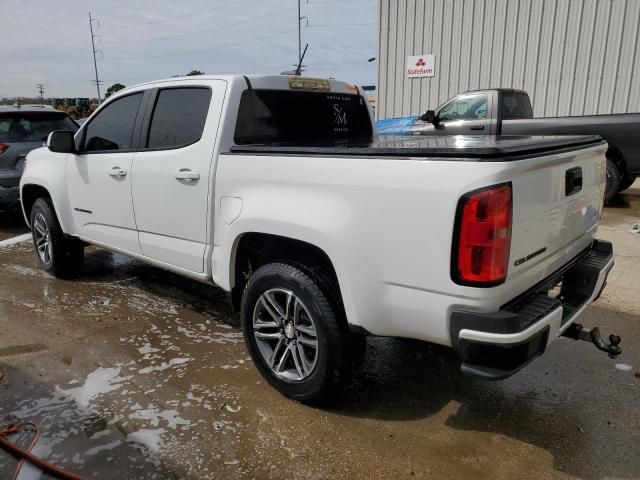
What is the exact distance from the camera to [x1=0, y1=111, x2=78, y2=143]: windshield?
292 inches

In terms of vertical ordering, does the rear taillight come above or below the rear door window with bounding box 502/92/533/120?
below

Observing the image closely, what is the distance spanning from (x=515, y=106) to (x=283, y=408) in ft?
26.3

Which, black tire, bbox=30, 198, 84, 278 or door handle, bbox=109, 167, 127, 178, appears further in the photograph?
black tire, bbox=30, 198, 84, 278

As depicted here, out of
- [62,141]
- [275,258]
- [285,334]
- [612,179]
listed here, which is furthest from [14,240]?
[612,179]

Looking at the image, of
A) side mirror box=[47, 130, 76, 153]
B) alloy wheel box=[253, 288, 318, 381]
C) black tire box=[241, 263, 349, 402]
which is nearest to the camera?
black tire box=[241, 263, 349, 402]

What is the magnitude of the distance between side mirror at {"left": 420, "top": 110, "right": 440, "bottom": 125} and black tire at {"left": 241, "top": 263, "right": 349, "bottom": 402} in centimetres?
684

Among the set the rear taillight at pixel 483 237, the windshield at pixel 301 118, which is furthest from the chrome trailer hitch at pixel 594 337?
the windshield at pixel 301 118

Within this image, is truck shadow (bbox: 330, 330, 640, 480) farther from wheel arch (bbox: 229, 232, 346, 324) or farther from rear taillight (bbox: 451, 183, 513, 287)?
rear taillight (bbox: 451, 183, 513, 287)

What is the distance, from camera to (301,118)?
387 cm

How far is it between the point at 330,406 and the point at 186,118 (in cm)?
214

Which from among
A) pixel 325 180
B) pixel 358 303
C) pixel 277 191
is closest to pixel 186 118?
pixel 277 191

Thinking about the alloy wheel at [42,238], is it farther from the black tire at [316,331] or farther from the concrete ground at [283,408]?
the black tire at [316,331]

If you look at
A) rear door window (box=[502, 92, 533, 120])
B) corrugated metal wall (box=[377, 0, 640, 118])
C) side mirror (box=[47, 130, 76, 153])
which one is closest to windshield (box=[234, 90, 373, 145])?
side mirror (box=[47, 130, 76, 153])

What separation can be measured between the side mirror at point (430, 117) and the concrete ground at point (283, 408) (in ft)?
17.7
